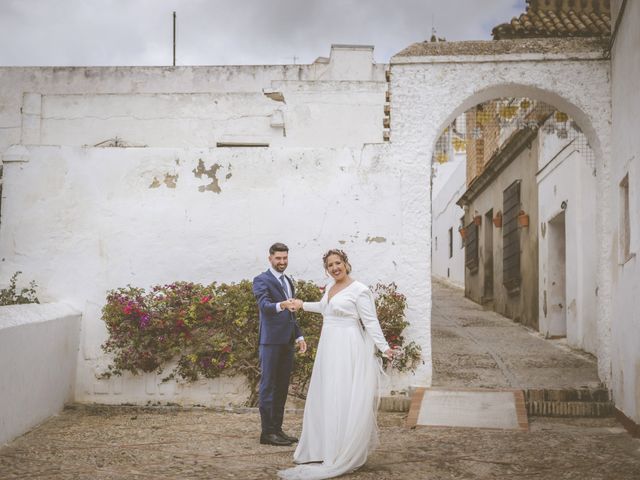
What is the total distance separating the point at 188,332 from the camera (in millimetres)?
8602

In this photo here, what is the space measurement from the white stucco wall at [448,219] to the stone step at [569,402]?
16.6 meters

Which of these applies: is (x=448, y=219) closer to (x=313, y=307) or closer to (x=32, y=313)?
(x=32, y=313)

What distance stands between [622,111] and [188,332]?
5.03m

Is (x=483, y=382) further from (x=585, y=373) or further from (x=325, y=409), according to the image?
(x=325, y=409)

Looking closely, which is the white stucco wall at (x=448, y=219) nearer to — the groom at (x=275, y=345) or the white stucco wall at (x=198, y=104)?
the white stucco wall at (x=198, y=104)

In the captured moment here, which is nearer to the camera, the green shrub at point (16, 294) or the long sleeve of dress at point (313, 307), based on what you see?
the long sleeve of dress at point (313, 307)

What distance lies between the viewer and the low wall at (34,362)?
675cm

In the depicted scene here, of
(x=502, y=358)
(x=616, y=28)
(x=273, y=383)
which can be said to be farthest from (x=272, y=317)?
(x=502, y=358)

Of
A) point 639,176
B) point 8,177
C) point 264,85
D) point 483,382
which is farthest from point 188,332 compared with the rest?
point 264,85

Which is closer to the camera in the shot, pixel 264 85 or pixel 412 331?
pixel 412 331

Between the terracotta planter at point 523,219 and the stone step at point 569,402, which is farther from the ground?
the terracotta planter at point 523,219

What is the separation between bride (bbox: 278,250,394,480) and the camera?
19.1ft

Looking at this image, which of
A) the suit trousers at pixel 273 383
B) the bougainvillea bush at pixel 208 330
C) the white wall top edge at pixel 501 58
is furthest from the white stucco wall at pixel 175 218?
the suit trousers at pixel 273 383

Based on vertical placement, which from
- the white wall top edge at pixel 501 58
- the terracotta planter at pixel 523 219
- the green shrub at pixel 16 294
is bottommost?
the green shrub at pixel 16 294
